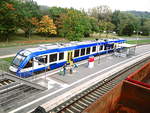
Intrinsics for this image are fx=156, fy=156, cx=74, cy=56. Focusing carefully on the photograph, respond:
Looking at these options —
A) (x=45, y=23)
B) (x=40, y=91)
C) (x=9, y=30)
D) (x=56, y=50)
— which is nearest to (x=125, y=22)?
(x=45, y=23)

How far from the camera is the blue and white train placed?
16.2 m

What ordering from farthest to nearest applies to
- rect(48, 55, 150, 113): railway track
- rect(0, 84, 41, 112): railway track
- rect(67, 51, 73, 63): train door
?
rect(67, 51, 73, 63): train door → rect(0, 84, 41, 112): railway track → rect(48, 55, 150, 113): railway track

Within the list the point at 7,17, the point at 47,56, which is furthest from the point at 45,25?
the point at 47,56

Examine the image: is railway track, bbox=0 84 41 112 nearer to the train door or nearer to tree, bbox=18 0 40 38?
the train door

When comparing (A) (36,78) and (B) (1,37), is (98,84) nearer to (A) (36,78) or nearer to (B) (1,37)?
(A) (36,78)

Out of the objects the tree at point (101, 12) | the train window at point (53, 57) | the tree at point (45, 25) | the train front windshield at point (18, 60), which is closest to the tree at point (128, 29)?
the tree at point (101, 12)

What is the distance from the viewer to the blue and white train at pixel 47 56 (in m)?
16.2

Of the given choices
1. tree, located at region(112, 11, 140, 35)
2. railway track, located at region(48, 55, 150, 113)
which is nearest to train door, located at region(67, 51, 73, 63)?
railway track, located at region(48, 55, 150, 113)

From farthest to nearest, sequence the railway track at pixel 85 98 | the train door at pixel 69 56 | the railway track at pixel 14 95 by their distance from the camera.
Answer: the train door at pixel 69 56
the railway track at pixel 14 95
the railway track at pixel 85 98

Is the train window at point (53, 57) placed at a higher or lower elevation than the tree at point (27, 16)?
lower

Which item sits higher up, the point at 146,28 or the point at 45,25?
the point at 146,28

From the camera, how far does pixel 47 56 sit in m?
18.2

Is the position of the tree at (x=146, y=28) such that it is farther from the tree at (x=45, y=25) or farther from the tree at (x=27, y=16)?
the tree at (x=27, y=16)

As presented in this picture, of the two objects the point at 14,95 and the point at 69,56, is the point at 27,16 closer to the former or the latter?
the point at 69,56
